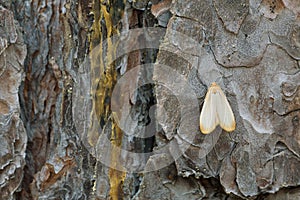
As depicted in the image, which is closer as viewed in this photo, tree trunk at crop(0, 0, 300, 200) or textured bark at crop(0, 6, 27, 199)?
tree trunk at crop(0, 0, 300, 200)

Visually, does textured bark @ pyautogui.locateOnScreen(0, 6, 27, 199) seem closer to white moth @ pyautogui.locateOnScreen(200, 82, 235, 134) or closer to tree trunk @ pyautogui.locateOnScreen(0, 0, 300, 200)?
tree trunk @ pyautogui.locateOnScreen(0, 0, 300, 200)

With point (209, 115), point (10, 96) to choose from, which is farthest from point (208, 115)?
point (10, 96)

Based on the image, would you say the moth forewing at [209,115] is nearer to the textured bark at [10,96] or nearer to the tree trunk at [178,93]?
the tree trunk at [178,93]

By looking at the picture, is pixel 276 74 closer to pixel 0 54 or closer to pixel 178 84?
pixel 178 84

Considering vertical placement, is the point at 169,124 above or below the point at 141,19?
below

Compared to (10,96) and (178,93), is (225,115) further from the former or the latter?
(10,96)

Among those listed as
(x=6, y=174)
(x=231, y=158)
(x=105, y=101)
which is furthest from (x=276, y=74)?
(x=6, y=174)

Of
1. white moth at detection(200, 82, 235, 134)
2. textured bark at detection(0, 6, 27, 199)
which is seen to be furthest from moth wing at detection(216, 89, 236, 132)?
textured bark at detection(0, 6, 27, 199)
